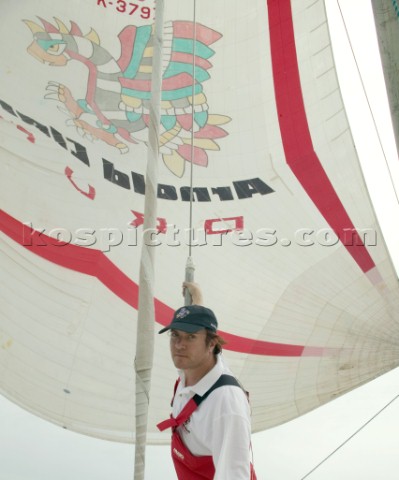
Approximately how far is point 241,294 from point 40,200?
4.33 feet

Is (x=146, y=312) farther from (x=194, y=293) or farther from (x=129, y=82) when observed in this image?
(x=129, y=82)

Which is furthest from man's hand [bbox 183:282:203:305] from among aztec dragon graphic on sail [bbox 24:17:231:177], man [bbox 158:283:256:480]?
aztec dragon graphic on sail [bbox 24:17:231:177]

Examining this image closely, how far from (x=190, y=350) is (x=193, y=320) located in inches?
2.2

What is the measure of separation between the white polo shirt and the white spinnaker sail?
9.52ft

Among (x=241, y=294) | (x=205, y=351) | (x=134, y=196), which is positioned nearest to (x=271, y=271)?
(x=241, y=294)

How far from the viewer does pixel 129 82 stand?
423 centimetres

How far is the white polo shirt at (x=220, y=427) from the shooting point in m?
1.15

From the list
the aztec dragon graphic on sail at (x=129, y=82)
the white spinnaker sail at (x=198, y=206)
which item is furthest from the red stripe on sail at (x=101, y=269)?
the aztec dragon graphic on sail at (x=129, y=82)

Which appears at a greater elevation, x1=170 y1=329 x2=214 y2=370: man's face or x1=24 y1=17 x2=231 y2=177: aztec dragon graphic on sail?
x1=24 y1=17 x2=231 y2=177: aztec dragon graphic on sail

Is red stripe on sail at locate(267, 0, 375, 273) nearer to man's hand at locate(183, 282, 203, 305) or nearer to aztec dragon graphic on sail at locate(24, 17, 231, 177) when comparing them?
aztec dragon graphic on sail at locate(24, 17, 231, 177)

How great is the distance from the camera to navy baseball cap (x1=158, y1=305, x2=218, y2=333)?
4.46ft

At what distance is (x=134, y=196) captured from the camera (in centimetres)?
A: 430

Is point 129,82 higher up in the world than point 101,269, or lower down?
higher up

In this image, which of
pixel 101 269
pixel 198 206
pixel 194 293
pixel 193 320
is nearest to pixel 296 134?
pixel 198 206
